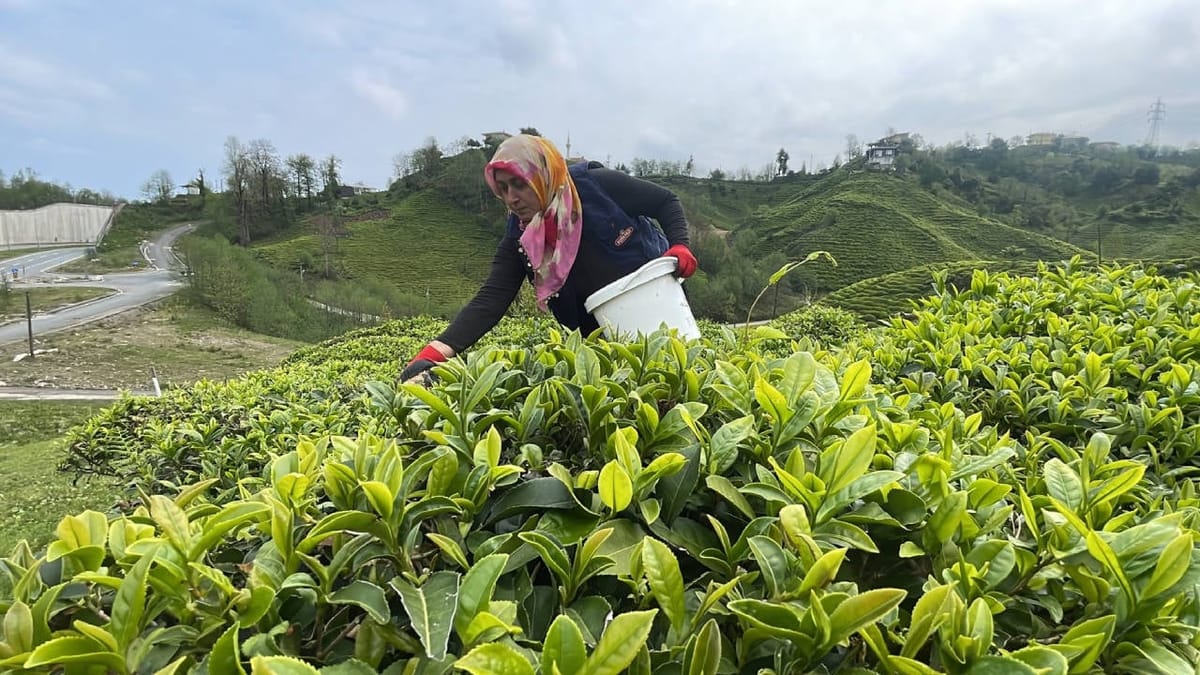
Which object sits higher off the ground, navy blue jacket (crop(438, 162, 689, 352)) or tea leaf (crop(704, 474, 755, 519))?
navy blue jacket (crop(438, 162, 689, 352))

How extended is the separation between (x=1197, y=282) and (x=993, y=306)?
119 cm

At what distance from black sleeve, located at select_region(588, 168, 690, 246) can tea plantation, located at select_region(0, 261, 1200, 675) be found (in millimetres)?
1644

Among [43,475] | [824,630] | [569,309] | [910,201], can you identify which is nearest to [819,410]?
[824,630]

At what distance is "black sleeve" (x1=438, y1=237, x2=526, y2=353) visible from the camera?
234cm

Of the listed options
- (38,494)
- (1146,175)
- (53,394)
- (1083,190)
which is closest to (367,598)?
(38,494)

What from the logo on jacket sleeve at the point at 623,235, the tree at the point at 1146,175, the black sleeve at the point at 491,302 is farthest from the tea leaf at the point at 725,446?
the tree at the point at 1146,175

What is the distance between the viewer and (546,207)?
2570 mm

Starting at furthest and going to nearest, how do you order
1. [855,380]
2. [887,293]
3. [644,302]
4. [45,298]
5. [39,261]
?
[39,261] → [45,298] → [887,293] → [644,302] → [855,380]

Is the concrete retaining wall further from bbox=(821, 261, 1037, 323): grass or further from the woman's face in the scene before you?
the woman's face

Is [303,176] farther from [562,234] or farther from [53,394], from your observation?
[562,234]

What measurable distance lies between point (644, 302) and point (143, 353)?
23686 mm

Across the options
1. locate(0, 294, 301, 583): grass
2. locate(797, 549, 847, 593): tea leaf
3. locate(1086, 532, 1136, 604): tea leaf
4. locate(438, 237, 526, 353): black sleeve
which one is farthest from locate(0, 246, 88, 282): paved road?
locate(1086, 532, 1136, 604): tea leaf

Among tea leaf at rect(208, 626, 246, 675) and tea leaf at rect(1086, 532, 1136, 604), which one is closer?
tea leaf at rect(208, 626, 246, 675)

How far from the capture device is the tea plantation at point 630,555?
24.8 inches
